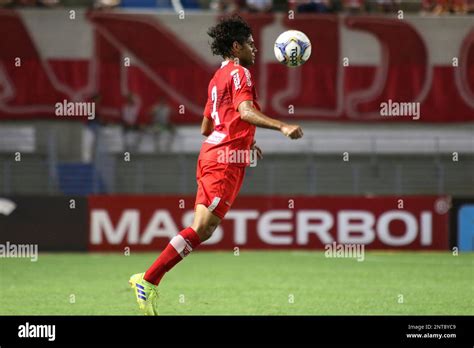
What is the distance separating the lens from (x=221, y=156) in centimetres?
973

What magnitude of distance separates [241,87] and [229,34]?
70 cm

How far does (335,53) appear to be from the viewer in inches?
915

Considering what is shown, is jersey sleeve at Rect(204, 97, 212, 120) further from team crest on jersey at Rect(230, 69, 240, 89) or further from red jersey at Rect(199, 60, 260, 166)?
team crest on jersey at Rect(230, 69, 240, 89)

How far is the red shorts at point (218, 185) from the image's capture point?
9641 mm

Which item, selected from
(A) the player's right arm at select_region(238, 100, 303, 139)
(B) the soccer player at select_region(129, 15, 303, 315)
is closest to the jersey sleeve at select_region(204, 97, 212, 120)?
(B) the soccer player at select_region(129, 15, 303, 315)

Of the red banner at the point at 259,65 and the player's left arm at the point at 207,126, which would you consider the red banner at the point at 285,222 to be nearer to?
the red banner at the point at 259,65

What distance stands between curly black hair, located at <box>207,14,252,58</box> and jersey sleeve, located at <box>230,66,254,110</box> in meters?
0.46

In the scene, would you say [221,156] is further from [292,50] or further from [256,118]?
[292,50]

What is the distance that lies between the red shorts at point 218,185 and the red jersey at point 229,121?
3.0 inches

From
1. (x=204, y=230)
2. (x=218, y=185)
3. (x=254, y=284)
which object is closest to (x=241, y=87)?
(x=218, y=185)

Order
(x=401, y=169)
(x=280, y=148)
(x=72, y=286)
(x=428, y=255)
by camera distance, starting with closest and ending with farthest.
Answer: (x=72, y=286) < (x=428, y=255) < (x=401, y=169) < (x=280, y=148)
